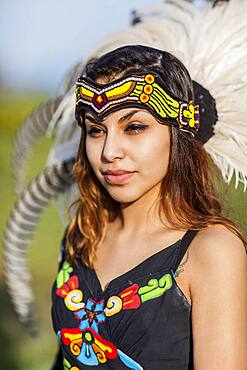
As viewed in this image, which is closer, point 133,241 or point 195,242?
point 195,242

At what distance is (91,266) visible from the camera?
2154 millimetres

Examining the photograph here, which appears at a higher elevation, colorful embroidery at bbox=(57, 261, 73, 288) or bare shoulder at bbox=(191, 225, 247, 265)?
bare shoulder at bbox=(191, 225, 247, 265)

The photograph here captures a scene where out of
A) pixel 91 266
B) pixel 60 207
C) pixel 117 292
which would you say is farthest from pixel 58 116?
pixel 117 292

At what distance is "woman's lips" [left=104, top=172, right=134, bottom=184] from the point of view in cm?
198

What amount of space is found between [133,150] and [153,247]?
27 centimetres

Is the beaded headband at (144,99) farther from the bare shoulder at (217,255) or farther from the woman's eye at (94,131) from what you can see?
the bare shoulder at (217,255)

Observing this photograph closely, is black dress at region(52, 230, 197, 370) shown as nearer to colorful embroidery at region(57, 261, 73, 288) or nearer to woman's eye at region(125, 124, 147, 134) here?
colorful embroidery at region(57, 261, 73, 288)

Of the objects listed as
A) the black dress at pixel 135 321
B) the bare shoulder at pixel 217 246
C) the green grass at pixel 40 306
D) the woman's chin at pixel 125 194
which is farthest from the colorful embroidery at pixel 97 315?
the green grass at pixel 40 306

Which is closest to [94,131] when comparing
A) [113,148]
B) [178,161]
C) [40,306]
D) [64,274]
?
[113,148]

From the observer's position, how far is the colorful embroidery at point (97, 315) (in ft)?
6.27

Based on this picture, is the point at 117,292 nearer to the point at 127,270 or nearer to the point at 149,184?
the point at 127,270

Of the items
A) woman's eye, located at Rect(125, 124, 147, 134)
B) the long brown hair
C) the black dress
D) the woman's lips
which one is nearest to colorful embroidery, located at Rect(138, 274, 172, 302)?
the black dress

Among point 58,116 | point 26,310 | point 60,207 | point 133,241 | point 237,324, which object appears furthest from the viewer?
point 26,310

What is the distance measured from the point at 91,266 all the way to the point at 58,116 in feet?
2.26
